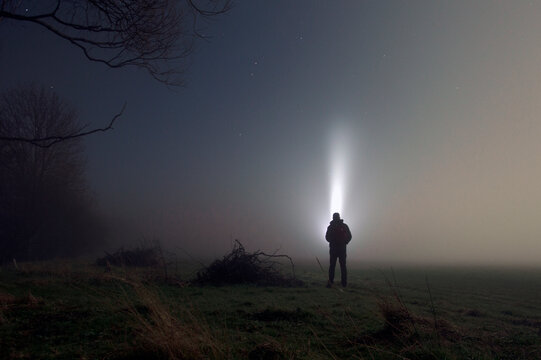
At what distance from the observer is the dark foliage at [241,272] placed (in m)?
12.6

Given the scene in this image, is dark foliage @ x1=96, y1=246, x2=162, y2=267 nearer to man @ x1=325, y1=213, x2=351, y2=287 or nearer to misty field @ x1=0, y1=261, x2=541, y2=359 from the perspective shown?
man @ x1=325, y1=213, x2=351, y2=287

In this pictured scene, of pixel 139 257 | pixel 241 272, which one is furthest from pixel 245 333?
pixel 139 257

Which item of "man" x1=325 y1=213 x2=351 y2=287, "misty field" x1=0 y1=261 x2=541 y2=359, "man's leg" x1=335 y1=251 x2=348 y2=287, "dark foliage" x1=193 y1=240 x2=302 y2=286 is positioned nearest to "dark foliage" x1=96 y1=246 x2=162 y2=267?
"dark foliage" x1=193 y1=240 x2=302 y2=286

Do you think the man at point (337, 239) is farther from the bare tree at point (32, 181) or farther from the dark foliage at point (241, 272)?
the bare tree at point (32, 181)

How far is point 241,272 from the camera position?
12836 millimetres

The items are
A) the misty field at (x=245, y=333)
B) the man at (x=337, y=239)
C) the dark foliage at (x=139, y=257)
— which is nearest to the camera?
the misty field at (x=245, y=333)

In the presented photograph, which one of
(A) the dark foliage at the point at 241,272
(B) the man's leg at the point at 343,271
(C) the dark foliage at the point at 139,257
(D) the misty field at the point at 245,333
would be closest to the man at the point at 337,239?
(B) the man's leg at the point at 343,271

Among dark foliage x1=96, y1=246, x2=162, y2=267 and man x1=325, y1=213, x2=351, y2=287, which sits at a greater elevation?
man x1=325, y1=213, x2=351, y2=287

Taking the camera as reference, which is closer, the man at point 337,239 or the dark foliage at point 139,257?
the man at point 337,239

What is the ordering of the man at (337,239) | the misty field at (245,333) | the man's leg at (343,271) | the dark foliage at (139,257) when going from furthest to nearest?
the dark foliage at (139,257) → the man at (337,239) → the man's leg at (343,271) → the misty field at (245,333)

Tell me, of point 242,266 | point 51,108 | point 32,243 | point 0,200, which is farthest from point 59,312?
point 32,243

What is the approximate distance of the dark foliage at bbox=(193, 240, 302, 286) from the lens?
12555mm

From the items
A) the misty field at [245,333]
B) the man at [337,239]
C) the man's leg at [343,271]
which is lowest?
the misty field at [245,333]

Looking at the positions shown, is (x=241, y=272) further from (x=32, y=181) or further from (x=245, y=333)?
(x=32, y=181)
